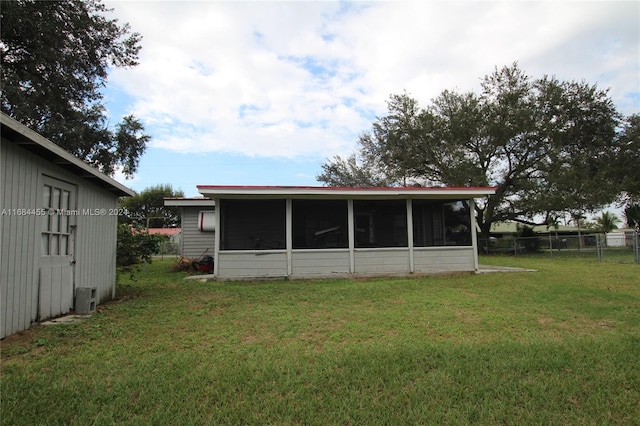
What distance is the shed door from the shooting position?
4707 mm

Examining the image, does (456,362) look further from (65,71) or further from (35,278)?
(65,71)

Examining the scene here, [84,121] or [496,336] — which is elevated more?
[84,121]

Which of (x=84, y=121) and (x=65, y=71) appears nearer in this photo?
(x=65, y=71)

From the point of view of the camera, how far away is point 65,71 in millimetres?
12398

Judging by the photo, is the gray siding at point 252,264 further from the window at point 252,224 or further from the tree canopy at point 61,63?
the tree canopy at point 61,63

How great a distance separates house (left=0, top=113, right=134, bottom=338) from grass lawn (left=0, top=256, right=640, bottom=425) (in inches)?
18.5

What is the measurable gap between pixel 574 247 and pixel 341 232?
45.2 feet

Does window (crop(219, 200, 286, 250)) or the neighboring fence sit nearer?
window (crop(219, 200, 286, 250))

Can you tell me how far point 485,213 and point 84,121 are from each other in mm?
21264

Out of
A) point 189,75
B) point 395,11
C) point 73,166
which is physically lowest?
point 73,166

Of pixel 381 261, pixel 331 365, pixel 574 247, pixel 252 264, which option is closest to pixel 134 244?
pixel 252 264

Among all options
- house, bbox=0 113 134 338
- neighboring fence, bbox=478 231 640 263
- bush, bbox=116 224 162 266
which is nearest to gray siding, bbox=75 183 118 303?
house, bbox=0 113 134 338

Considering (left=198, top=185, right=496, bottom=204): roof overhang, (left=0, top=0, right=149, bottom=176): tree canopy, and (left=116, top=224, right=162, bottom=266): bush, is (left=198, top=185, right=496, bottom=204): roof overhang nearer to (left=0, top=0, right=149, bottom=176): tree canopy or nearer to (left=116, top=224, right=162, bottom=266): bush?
(left=116, top=224, right=162, bottom=266): bush

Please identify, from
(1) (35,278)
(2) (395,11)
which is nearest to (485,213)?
(2) (395,11)
